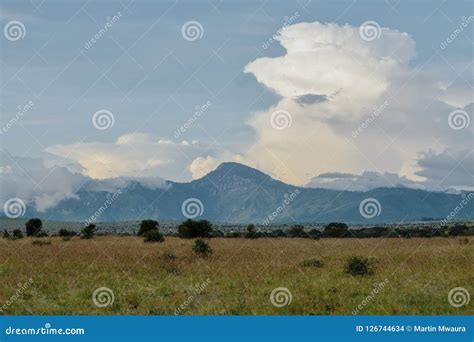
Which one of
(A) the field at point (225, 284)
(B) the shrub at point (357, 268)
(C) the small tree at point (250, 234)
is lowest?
(A) the field at point (225, 284)

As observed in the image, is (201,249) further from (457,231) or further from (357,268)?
(457,231)

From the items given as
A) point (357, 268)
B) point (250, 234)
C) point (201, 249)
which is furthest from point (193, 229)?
point (357, 268)

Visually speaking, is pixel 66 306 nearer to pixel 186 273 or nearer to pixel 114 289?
pixel 114 289

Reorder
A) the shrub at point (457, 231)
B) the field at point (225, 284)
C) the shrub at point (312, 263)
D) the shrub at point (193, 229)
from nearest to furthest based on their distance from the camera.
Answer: the field at point (225, 284)
the shrub at point (312, 263)
the shrub at point (193, 229)
the shrub at point (457, 231)

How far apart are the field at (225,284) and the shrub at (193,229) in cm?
2524

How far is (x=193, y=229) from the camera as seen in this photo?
54250 millimetres

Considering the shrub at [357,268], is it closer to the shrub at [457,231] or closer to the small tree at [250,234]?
the small tree at [250,234]

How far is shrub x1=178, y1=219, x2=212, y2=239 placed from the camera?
5284 centimetres

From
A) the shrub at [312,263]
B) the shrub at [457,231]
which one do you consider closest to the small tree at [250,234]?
the shrub at [457,231]

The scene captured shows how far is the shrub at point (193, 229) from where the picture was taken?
173 ft

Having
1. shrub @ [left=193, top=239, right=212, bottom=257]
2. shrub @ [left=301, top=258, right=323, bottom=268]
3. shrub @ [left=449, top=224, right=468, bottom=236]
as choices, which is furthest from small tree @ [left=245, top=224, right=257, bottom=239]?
shrub @ [left=301, top=258, right=323, bottom=268]

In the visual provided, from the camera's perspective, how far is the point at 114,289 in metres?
19.0

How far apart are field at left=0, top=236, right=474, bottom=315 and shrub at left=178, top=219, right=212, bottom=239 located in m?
25.2

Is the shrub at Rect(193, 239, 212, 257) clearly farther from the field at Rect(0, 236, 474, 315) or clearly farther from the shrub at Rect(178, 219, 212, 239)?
the shrub at Rect(178, 219, 212, 239)
